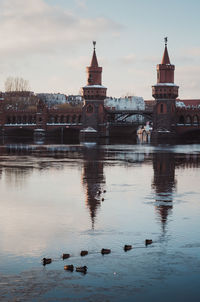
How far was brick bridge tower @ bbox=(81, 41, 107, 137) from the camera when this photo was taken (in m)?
109

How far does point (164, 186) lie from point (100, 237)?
12863mm

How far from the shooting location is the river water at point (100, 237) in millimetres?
12703

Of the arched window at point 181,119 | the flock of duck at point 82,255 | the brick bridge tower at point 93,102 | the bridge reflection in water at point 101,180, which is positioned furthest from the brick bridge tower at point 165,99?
the flock of duck at point 82,255

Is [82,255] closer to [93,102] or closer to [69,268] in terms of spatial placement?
[69,268]

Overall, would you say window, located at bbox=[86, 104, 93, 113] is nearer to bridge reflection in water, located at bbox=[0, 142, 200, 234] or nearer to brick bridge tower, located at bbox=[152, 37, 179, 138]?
brick bridge tower, located at bbox=[152, 37, 179, 138]

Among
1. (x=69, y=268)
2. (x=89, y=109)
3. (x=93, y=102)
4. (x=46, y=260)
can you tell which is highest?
(x=93, y=102)

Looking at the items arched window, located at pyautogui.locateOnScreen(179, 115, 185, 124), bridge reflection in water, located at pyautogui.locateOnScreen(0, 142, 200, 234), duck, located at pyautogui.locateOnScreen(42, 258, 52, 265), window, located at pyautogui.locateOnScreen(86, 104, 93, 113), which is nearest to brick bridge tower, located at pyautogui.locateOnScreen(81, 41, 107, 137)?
window, located at pyautogui.locateOnScreen(86, 104, 93, 113)

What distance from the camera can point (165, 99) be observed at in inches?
4154

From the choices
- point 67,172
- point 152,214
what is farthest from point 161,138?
point 152,214

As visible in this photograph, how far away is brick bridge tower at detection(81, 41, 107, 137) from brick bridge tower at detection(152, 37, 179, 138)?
1172 cm

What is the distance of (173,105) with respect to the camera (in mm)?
107062

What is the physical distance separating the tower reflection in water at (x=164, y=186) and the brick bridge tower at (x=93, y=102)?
207 feet

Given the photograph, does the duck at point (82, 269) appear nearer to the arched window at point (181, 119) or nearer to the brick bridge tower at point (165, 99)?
the brick bridge tower at point (165, 99)

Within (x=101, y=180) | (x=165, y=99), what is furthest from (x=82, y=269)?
(x=165, y=99)
